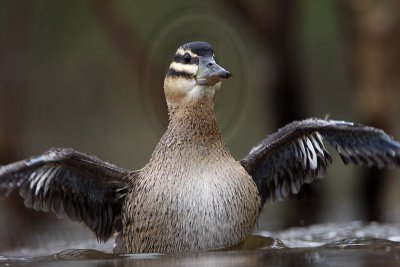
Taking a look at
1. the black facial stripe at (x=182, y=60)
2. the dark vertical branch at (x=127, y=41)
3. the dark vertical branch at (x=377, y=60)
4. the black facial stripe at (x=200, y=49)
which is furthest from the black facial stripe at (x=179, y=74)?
the dark vertical branch at (x=127, y=41)

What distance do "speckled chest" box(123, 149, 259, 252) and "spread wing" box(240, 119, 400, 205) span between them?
0.76 metres

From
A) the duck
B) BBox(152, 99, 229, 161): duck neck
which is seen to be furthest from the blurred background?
BBox(152, 99, 229, 161): duck neck

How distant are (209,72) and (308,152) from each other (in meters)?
1.65

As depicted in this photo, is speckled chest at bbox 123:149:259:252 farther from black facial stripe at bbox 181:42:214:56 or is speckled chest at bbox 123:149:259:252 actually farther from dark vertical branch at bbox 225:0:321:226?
dark vertical branch at bbox 225:0:321:226

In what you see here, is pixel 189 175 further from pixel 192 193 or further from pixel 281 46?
pixel 281 46

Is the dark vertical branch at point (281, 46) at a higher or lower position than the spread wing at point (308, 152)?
higher

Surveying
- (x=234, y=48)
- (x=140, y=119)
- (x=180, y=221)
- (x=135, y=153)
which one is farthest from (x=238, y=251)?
(x=140, y=119)

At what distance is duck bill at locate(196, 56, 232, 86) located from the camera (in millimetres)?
10626

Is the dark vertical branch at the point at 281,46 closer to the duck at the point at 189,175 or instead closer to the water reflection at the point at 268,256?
the water reflection at the point at 268,256

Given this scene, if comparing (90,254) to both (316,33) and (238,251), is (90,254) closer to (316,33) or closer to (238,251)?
(238,251)

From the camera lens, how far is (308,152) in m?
11.7

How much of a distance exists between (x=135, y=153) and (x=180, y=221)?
13.4 m

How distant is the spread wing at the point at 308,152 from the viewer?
11.5m

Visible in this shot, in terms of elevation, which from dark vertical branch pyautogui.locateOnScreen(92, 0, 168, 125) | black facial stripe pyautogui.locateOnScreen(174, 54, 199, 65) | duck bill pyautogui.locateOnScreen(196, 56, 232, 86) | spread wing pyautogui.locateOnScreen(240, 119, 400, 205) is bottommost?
→ spread wing pyautogui.locateOnScreen(240, 119, 400, 205)
